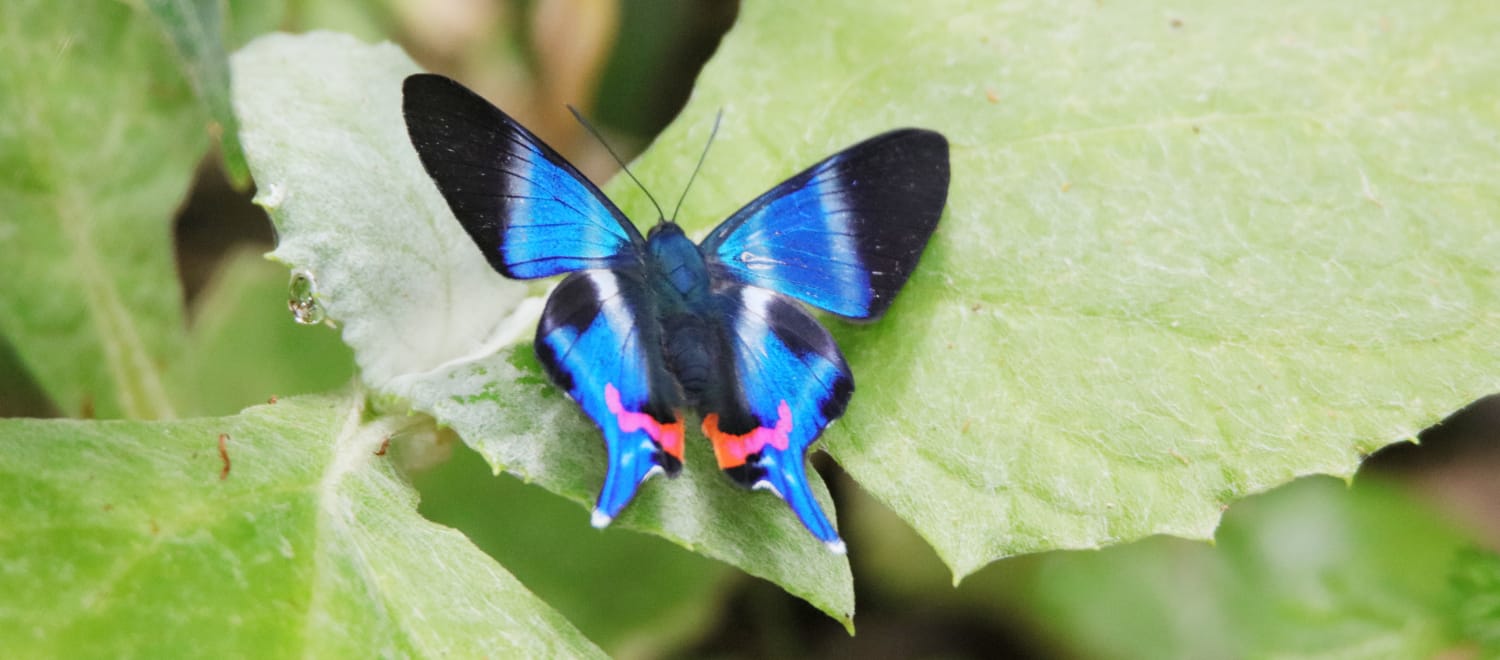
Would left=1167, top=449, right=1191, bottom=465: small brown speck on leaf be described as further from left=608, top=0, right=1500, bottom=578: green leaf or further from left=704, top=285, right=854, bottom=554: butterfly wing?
left=704, top=285, right=854, bottom=554: butterfly wing

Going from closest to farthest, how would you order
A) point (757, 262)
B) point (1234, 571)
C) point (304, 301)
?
point (304, 301) → point (757, 262) → point (1234, 571)

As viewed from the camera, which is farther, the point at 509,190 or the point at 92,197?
the point at 92,197

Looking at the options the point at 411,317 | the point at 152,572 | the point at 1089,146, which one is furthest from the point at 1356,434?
the point at 152,572

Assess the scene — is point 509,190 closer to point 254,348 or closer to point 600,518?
point 600,518

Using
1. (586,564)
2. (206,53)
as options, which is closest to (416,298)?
(206,53)

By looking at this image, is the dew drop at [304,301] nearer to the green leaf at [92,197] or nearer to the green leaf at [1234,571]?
the green leaf at [92,197]
